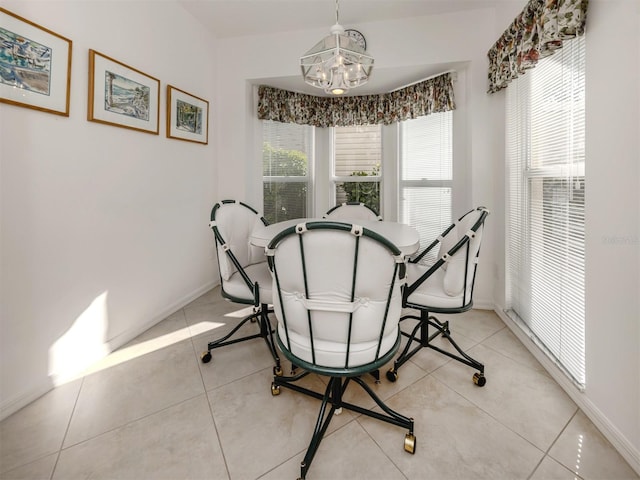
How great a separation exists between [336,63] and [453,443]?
195 centimetres

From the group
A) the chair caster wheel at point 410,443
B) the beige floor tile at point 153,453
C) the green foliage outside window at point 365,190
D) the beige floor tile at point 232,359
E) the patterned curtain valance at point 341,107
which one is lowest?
the beige floor tile at point 153,453

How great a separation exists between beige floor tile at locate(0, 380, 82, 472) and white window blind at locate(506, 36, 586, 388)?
2.50 meters

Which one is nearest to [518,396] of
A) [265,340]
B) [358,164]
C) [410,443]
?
[410,443]

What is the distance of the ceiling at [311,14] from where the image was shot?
103 inches

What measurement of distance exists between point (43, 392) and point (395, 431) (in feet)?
6.07

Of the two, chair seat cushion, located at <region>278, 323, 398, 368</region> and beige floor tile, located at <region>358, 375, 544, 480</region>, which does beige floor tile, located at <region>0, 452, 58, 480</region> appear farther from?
beige floor tile, located at <region>358, 375, 544, 480</region>

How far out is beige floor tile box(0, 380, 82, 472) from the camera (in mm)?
1235

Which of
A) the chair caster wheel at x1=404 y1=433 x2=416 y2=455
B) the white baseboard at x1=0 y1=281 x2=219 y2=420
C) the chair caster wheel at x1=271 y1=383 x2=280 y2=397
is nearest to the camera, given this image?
the chair caster wheel at x1=404 y1=433 x2=416 y2=455

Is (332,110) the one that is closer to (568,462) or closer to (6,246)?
(6,246)

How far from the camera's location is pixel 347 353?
3.53 ft

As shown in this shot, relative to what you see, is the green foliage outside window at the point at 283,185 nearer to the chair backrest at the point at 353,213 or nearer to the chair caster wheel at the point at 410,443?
the chair backrest at the point at 353,213

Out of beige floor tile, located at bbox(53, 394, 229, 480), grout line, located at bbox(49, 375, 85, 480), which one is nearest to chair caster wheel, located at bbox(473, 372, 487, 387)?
beige floor tile, located at bbox(53, 394, 229, 480)

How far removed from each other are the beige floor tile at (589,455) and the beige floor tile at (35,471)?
200 cm

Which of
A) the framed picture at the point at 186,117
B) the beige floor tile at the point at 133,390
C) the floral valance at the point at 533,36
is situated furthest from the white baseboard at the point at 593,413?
the framed picture at the point at 186,117
